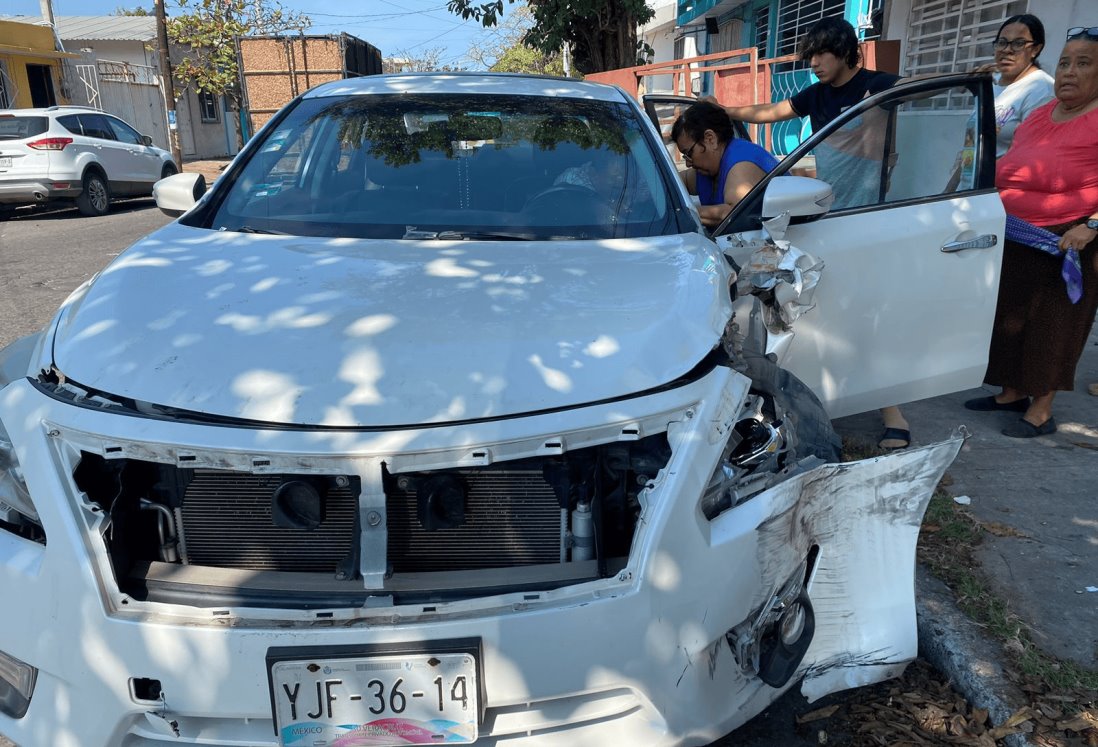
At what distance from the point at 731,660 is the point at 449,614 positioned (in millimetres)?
649

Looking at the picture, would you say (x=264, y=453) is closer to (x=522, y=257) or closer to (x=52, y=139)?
(x=522, y=257)

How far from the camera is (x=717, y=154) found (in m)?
3.96

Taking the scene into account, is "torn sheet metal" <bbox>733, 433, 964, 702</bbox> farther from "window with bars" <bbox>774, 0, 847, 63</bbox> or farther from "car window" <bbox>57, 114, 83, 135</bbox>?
"car window" <bbox>57, 114, 83, 135</bbox>

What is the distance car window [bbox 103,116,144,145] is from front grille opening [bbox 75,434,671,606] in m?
13.9

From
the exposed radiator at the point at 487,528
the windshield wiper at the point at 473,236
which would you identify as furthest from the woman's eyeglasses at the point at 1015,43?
the exposed radiator at the point at 487,528

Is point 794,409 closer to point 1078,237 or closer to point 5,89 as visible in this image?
point 1078,237

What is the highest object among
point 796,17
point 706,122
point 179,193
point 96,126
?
point 796,17

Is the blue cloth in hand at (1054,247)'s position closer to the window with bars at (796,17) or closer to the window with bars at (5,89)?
the window with bars at (796,17)

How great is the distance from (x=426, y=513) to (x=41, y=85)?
30078 millimetres

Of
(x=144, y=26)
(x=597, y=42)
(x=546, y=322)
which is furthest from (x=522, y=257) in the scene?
(x=144, y=26)

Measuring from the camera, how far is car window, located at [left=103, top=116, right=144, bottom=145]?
1378 cm

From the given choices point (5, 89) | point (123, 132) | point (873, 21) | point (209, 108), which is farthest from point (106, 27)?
point (873, 21)

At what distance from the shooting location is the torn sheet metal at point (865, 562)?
2070mm

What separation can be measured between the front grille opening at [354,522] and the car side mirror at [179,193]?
1734mm
